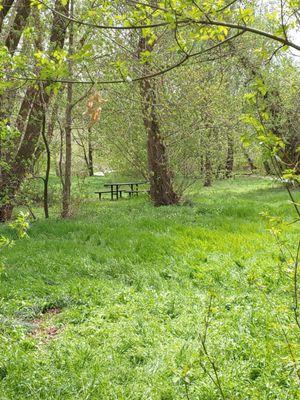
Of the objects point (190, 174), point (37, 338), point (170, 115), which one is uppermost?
point (170, 115)

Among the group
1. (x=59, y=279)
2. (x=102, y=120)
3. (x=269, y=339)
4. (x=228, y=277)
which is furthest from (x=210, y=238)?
(x=102, y=120)

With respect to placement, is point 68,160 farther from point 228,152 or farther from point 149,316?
point 228,152

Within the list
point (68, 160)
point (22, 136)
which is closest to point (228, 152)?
point (68, 160)

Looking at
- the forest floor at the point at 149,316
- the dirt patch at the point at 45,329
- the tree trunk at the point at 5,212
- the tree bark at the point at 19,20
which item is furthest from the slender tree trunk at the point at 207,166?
the dirt patch at the point at 45,329

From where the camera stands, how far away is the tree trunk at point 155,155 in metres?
10.6

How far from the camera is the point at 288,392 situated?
2984mm

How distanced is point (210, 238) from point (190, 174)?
484 centimetres

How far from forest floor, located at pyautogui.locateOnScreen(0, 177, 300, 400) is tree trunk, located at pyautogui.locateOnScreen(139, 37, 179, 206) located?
3.98 metres

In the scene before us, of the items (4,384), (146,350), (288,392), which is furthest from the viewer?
(146,350)

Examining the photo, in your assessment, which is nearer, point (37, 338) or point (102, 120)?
point (37, 338)

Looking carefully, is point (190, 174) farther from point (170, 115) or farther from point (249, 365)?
point (249, 365)

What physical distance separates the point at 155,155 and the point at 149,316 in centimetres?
771

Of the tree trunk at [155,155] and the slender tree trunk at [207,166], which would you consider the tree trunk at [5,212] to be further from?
the slender tree trunk at [207,166]

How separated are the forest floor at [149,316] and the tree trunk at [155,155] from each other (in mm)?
3976
